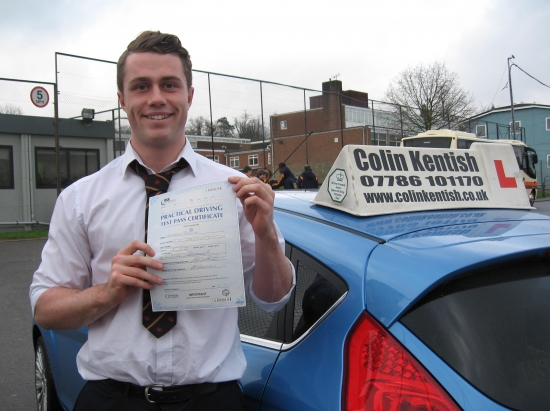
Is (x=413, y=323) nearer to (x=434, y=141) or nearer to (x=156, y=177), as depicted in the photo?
(x=156, y=177)

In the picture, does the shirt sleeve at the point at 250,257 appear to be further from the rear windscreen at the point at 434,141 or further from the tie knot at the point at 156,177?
the rear windscreen at the point at 434,141

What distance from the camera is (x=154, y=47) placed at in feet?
5.37

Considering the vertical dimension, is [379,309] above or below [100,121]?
below

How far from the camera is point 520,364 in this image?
1396 millimetres

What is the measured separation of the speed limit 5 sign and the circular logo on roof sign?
559 inches

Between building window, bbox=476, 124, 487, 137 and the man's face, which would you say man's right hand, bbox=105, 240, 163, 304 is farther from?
building window, bbox=476, 124, 487, 137

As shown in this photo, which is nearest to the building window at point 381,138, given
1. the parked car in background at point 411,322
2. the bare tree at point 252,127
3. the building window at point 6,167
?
the bare tree at point 252,127

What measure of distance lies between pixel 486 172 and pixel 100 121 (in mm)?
17075

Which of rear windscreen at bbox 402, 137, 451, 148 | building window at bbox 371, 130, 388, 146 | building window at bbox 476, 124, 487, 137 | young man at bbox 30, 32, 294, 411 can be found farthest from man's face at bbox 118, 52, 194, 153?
building window at bbox 476, 124, 487, 137

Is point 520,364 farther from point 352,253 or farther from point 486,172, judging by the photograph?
point 486,172

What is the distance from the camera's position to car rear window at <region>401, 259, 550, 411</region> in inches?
52.0

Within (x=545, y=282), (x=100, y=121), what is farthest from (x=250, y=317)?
(x=100, y=121)

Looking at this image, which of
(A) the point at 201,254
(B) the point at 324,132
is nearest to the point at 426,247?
(A) the point at 201,254

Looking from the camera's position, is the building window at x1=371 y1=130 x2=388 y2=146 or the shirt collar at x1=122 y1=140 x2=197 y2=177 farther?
the building window at x1=371 y1=130 x2=388 y2=146
